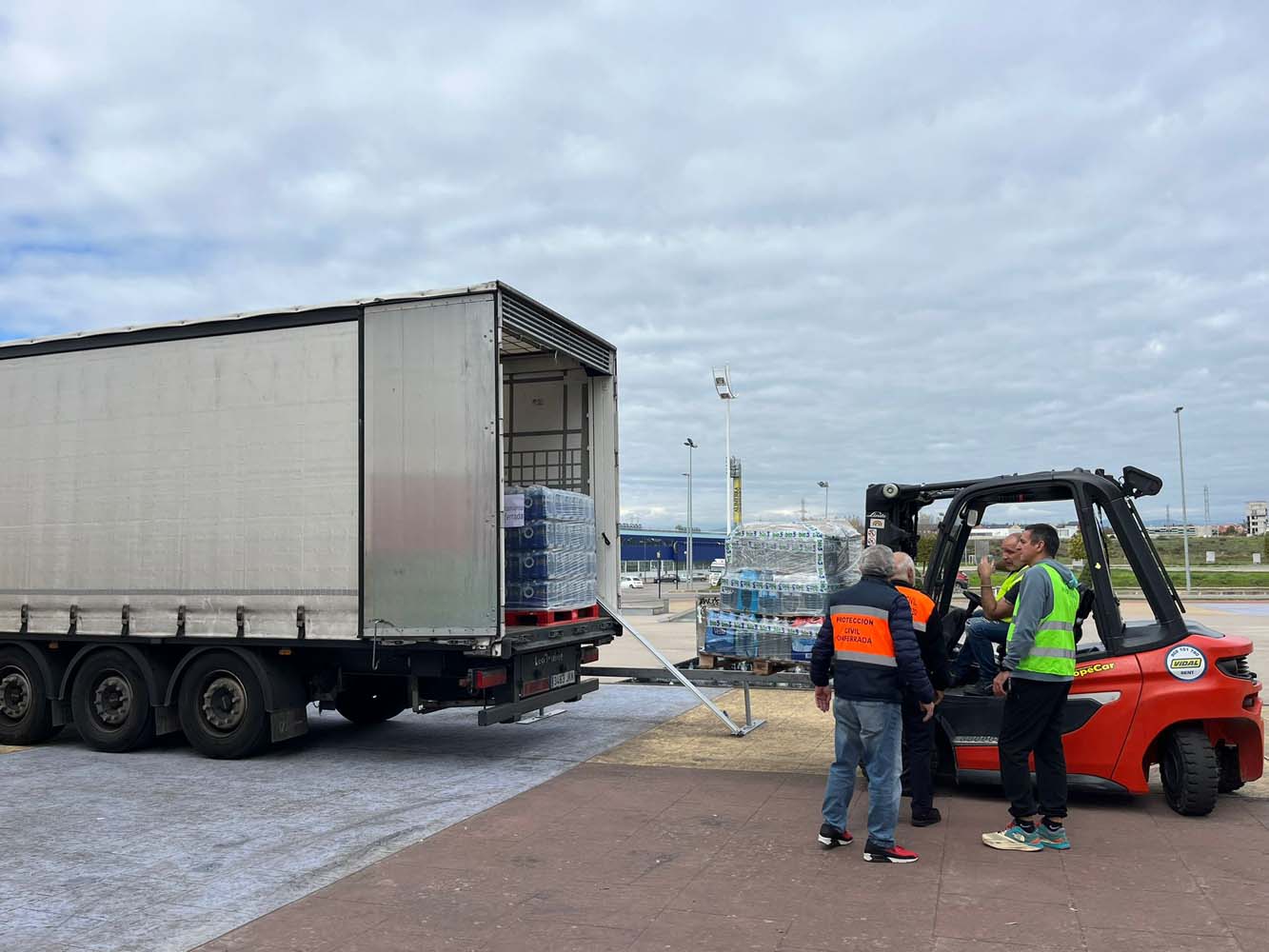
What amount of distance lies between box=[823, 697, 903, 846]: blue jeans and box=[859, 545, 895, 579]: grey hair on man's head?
0.72 metres

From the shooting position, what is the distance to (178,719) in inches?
365

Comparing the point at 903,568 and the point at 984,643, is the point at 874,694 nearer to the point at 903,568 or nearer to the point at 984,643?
the point at 903,568

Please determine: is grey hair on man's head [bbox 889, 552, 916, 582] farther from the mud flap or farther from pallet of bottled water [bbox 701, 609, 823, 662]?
the mud flap

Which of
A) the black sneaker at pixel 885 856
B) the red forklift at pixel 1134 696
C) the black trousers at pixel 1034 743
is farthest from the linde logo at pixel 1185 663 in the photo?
the black sneaker at pixel 885 856

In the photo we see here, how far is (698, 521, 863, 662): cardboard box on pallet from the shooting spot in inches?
394

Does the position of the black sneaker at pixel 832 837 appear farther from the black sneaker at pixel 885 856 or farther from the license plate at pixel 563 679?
the license plate at pixel 563 679

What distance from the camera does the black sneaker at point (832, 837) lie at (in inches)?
232

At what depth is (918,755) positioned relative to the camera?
6.50 metres

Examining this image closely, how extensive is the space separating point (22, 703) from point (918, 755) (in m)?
8.22

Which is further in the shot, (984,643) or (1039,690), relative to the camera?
(984,643)

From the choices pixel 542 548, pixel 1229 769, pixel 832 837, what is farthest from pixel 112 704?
pixel 1229 769

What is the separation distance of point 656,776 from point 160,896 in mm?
3709

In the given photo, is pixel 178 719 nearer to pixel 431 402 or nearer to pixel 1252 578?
pixel 431 402

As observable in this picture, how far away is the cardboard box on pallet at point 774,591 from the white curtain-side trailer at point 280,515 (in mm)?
1149
